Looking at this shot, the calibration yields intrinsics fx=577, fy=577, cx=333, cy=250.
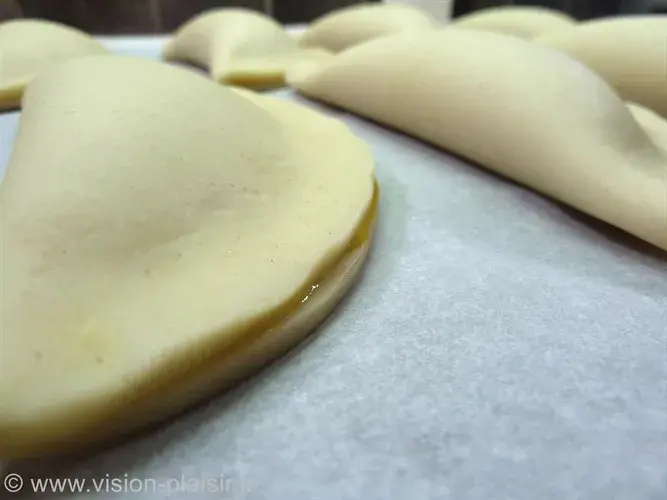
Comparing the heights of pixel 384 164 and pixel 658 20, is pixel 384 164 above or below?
below

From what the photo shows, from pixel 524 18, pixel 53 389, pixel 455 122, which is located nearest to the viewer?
pixel 53 389

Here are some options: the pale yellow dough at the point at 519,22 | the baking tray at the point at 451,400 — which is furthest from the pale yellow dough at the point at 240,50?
the baking tray at the point at 451,400

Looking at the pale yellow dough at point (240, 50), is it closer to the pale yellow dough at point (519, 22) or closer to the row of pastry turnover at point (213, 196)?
the row of pastry turnover at point (213, 196)

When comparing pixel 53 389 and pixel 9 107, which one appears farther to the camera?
pixel 9 107

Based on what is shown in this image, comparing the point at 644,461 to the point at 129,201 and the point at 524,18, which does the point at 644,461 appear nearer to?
the point at 129,201

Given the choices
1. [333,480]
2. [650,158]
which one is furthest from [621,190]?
[333,480]

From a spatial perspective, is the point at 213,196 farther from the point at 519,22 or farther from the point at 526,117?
the point at 519,22
